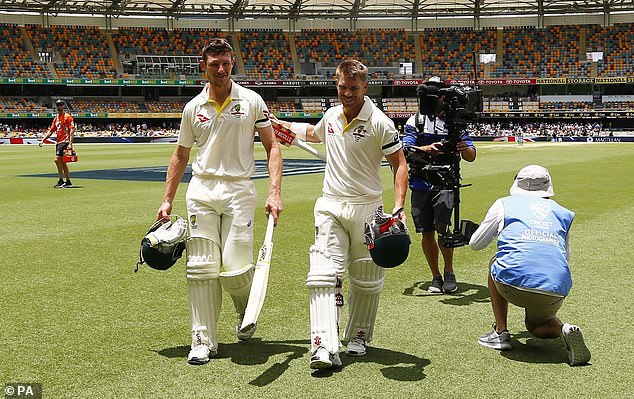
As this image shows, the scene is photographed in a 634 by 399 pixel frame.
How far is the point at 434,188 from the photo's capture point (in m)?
7.34

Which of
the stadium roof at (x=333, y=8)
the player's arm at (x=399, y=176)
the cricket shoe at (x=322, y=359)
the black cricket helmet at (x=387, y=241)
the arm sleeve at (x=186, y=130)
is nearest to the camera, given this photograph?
the cricket shoe at (x=322, y=359)

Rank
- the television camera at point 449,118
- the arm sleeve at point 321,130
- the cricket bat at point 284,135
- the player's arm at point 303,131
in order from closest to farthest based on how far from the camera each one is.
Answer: the arm sleeve at point 321,130
the player's arm at point 303,131
the cricket bat at point 284,135
the television camera at point 449,118

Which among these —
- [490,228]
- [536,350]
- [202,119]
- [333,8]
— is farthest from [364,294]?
[333,8]

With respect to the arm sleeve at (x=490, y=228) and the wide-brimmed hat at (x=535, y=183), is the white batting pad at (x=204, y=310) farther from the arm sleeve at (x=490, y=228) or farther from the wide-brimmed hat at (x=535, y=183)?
the wide-brimmed hat at (x=535, y=183)

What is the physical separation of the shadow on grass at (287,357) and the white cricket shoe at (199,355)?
0.41 ft

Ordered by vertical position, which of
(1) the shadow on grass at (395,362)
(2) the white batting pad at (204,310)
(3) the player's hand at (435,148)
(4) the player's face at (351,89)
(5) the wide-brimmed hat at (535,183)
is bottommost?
(1) the shadow on grass at (395,362)

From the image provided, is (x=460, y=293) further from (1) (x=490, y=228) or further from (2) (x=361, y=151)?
(2) (x=361, y=151)

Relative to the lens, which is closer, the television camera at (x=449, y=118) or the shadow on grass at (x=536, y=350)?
the shadow on grass at (x=536, y=350)

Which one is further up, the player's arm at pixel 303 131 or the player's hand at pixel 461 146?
the player's arm at pixel 303 131

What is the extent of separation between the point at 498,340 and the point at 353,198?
155cm

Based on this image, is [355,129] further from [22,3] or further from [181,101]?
[181,101]

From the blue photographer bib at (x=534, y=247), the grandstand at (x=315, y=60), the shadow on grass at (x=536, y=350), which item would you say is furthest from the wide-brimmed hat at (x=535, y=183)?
the grandstand at (x=315, y=60)

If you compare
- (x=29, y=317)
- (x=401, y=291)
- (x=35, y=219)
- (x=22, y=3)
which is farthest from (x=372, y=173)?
(x=22, y=3)

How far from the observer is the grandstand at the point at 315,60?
215 ft
